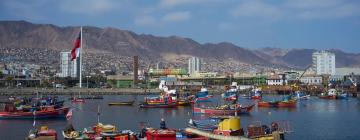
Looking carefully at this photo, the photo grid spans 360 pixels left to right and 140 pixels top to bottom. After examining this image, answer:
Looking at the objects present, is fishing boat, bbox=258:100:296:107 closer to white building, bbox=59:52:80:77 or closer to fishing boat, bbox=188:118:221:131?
fishing boat, bbox=188:118:221:131

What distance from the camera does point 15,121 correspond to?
41.3m

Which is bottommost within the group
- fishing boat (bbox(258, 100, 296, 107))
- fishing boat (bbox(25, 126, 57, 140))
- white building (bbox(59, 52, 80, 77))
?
fishing boat (bbox(258, 100, 296, 107))

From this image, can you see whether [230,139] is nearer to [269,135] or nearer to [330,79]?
[269,135]

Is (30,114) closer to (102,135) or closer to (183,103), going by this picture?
(102,135)

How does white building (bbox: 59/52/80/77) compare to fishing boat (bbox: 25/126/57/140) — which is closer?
fishing boat (bbox: 25/126/57/140)

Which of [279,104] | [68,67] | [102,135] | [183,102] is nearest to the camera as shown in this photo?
[102,135]

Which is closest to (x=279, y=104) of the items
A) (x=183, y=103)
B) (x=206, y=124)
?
(x=183, y=103)

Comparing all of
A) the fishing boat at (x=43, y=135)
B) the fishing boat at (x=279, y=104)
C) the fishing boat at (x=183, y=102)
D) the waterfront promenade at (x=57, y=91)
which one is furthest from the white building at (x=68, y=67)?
the fishing boat at (x=43, y=135)

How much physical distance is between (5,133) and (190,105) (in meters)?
34.6

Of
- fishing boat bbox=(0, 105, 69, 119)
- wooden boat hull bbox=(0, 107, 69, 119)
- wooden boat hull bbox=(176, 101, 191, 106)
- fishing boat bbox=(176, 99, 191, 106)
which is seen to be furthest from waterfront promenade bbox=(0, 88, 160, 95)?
wooden boat hull bbox=(0, 107, 69, 119)

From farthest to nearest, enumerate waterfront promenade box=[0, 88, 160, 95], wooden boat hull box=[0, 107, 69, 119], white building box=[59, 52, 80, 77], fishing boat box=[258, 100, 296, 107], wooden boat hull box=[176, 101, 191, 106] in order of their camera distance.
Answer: white building box=[59, 52, 80, 77] < waterfront promenade box=[0, 88, 160, 95] < wooden boat hull box=[176, 101, 191, 106] < fishing boat box=[258, 100, 296, 107] < wooden boat hull box=[0, 107, 69, 119]

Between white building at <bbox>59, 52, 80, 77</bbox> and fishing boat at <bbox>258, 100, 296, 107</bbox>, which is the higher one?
white building at <bbox>59, 52, 80, 77</bbox>

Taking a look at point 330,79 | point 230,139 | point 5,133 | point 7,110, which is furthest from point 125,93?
point 230,139

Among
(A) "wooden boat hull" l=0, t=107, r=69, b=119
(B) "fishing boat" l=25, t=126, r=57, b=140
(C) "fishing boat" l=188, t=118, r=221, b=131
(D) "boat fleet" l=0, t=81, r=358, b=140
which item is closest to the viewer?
(D) "boat fleet" l=0, t=81, r=358, b=140
